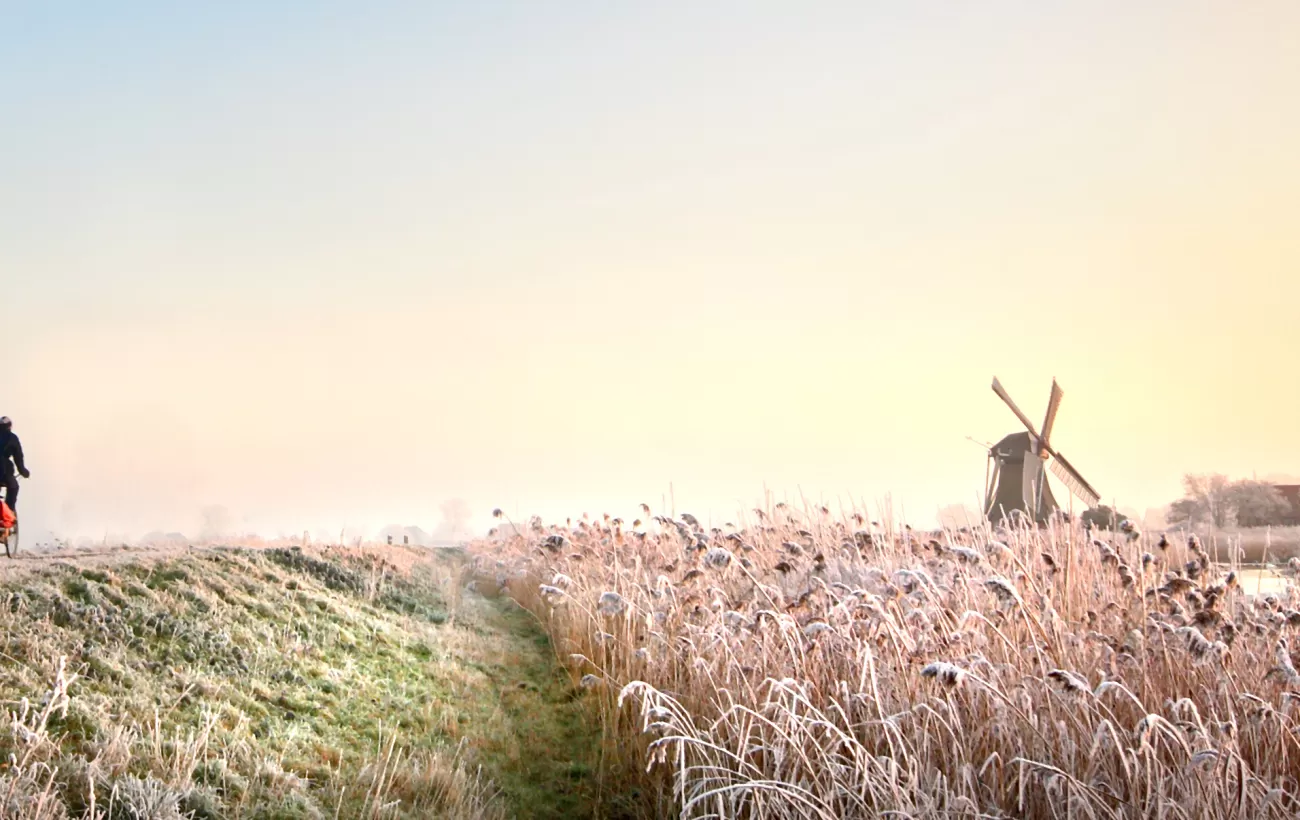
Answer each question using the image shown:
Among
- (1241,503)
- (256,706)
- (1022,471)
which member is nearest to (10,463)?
(256,706)

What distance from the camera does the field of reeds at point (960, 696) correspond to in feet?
16.5

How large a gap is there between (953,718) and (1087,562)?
5.01 meters

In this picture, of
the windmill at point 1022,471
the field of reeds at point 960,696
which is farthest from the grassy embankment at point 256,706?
the windmill at point 1022,471

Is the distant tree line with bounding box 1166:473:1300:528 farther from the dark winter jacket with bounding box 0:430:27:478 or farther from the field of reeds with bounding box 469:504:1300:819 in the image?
the dark winter jacket with bounding box 0:430:27:478

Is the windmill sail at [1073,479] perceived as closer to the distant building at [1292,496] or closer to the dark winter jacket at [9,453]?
the distant building at [1292,496]

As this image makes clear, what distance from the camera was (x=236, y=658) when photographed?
833 centimetres

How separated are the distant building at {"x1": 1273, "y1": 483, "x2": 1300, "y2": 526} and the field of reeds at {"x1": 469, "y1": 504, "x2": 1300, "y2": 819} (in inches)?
1250

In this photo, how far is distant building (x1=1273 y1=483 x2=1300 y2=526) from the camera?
35.5 metres

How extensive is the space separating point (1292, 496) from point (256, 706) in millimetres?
40247

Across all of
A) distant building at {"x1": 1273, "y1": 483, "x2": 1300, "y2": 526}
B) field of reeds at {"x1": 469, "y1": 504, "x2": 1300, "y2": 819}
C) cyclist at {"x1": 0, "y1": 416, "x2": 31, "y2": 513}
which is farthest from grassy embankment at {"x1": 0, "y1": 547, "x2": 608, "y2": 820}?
distant building at {"x1": 1273, "y1": 483, "x2": 1300, "y2": 526}

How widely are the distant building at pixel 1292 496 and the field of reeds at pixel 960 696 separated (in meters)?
31.8

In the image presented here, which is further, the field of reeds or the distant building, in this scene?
the distant building

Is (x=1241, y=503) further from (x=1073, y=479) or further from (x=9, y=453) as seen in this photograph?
(x=9, y=453)

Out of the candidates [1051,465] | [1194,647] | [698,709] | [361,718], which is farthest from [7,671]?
[1051,465]
